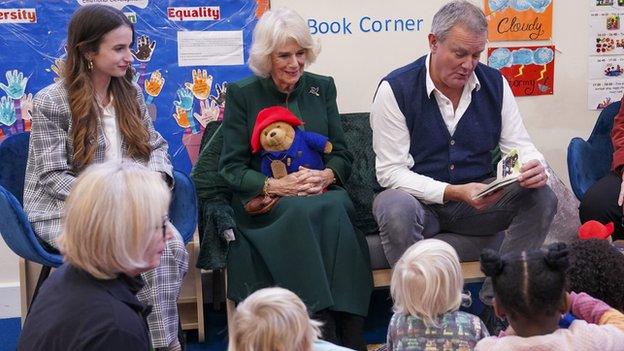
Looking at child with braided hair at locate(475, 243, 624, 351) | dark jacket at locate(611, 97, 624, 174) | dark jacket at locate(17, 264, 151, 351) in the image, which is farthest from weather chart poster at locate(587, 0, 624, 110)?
Result: dark jacket at locate(17, 264, 151, 351)

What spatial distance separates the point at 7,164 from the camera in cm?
315

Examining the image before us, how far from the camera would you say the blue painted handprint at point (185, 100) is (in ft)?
11.8

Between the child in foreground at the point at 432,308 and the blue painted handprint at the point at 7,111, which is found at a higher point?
the blue painted handprint at the point at 7,111

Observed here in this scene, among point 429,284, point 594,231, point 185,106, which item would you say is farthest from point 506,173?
point 185,106

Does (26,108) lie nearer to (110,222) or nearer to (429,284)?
(110,222)

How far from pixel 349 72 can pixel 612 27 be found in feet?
4.62

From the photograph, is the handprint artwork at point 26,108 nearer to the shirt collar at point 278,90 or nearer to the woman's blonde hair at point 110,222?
the shirt collar at point 278,90

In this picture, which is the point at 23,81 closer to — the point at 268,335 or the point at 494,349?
the point at 268,335

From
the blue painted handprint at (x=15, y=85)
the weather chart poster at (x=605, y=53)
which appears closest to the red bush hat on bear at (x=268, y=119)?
the blue painted handprint at (x=15, y=85)

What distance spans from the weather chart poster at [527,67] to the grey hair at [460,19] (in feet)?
2.90

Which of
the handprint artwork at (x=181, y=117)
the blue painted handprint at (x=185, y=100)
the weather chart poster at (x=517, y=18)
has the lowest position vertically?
the handprint artwork at (x=181, y=117)

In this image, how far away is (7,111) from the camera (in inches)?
138

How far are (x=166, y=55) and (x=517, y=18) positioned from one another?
1.73 metres

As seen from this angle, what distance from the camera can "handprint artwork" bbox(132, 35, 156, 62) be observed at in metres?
3.54
